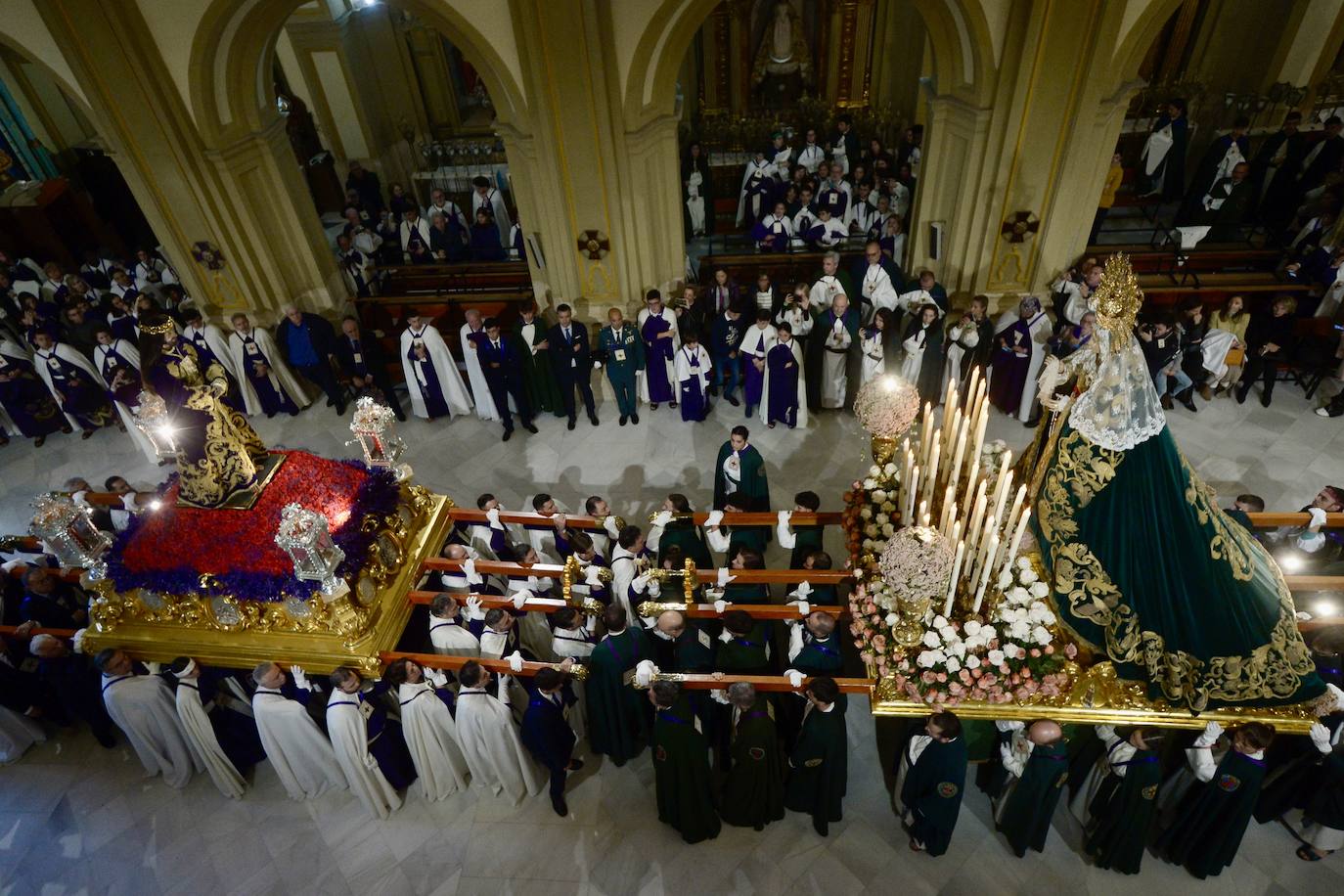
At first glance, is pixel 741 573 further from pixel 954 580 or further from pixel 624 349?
pixel 624 349

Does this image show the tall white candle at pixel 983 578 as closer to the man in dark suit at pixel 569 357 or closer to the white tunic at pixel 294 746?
the white tunic at pixel 294 746

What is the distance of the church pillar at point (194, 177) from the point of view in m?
9.10

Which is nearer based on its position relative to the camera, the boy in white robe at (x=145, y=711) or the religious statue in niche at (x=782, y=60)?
the boy in white robe at (x=145, y=711)

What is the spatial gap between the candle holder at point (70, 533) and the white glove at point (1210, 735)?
778 centimetres

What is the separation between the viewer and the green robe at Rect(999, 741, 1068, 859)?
494 cm

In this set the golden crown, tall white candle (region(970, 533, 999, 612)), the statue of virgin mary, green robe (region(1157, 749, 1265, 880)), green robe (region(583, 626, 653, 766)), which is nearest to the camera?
the statue of virgin mary

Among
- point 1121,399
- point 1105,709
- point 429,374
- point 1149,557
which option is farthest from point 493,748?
point 429,374

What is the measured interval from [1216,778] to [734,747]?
9.66 feet

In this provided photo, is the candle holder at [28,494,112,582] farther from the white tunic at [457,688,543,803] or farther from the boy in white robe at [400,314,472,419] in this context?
the boy in white robe at [400,314,472,419]

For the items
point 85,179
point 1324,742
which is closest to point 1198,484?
point 1324,742

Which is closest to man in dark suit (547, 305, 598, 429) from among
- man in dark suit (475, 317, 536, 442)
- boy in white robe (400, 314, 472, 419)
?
man in dark suit (475, 317, 536, 442)

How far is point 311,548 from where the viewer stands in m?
5.41

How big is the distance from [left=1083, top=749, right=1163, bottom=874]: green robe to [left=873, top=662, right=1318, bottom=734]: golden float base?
25cm

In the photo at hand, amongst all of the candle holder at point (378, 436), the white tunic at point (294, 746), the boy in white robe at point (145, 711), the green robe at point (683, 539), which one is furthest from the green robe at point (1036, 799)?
the boy in white robe at point (145, 711)
